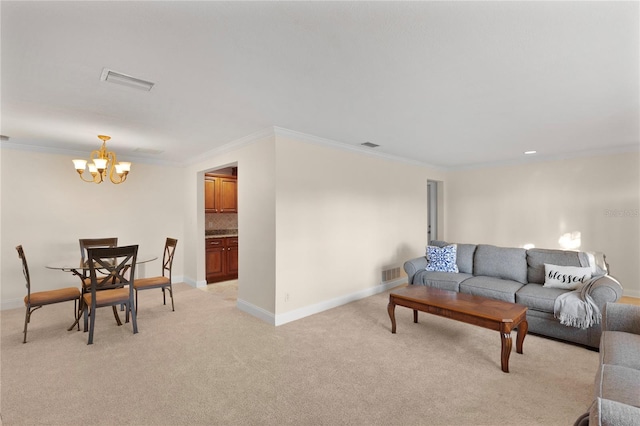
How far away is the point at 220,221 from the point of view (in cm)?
673

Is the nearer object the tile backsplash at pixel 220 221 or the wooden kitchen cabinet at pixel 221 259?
the wooden kitchen cabinet at pixel 221 259

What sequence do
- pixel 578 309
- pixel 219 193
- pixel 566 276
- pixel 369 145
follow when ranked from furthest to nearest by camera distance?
pixel 219 193 < pixel 369 145 < pixel 566 276 < pixel 578 309

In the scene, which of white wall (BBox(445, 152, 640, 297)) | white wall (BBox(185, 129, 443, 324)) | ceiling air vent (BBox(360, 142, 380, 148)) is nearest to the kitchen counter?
white wall (BBox(185, 129, 443, 324))

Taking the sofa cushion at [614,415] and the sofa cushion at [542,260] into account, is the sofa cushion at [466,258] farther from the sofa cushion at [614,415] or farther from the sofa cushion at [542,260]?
the sofa cushion at [614,415]

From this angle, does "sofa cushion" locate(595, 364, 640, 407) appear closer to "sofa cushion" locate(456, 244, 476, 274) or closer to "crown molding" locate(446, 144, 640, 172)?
"sofa cushion" locate(456, 244, 476, 274)

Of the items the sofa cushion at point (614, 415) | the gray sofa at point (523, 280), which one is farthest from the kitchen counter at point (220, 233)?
the sofa cushion at point (614, 415)

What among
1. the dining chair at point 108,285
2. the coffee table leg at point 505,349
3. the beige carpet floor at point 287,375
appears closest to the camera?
the beige carpet floor at point 287,375

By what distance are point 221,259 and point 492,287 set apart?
4.90m

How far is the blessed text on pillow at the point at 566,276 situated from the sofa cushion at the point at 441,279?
0.94m

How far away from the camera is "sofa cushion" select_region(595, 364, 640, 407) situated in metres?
1.45

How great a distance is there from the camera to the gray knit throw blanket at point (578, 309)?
9.66ft

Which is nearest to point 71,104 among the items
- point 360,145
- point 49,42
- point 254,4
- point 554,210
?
point 49,42

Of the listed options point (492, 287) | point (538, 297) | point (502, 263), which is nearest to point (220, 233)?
point (492, 287)

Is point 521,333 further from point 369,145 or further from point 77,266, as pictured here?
point 77,266
